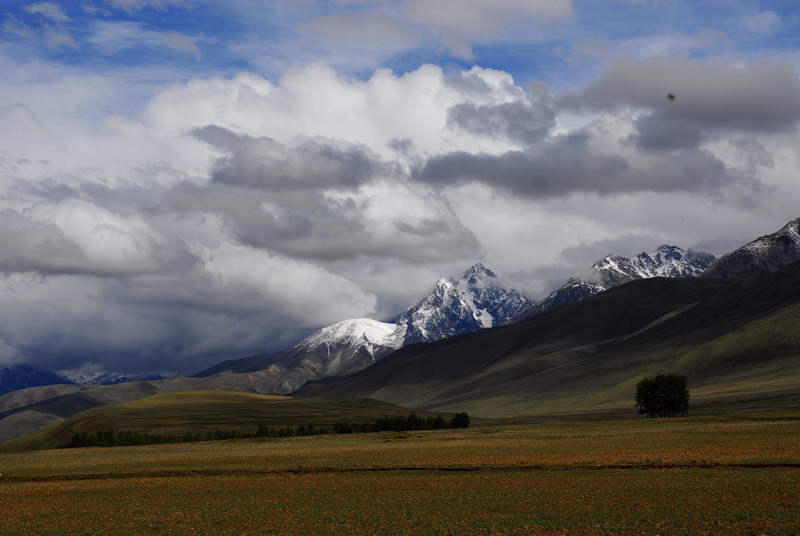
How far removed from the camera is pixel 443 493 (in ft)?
177

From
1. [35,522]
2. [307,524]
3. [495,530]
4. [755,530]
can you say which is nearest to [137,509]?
[35,522]

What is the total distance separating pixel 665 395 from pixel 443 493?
14721cm

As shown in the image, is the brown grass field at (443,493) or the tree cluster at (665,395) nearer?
the brown grass field at (443,493)

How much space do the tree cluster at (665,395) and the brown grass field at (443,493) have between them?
10040 centimetres

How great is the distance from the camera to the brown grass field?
41.1 meters

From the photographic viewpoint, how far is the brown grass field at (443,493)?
41125mm

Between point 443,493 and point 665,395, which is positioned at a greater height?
point 443,493

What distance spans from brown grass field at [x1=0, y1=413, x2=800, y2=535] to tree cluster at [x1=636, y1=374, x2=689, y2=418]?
100402 millimetres

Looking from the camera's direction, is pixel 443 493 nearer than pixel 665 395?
Yes

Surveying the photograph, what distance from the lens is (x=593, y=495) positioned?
49.5 meters

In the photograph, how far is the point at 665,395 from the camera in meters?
190

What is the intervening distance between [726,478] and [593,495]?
10604 mm

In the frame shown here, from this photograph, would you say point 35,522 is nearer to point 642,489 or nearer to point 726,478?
point 642,489

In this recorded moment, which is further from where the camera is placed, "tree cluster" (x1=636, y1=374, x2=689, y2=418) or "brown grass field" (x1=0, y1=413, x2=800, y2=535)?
"tree cluster" (x1=636, y1=374, x2=689, y2=418)
